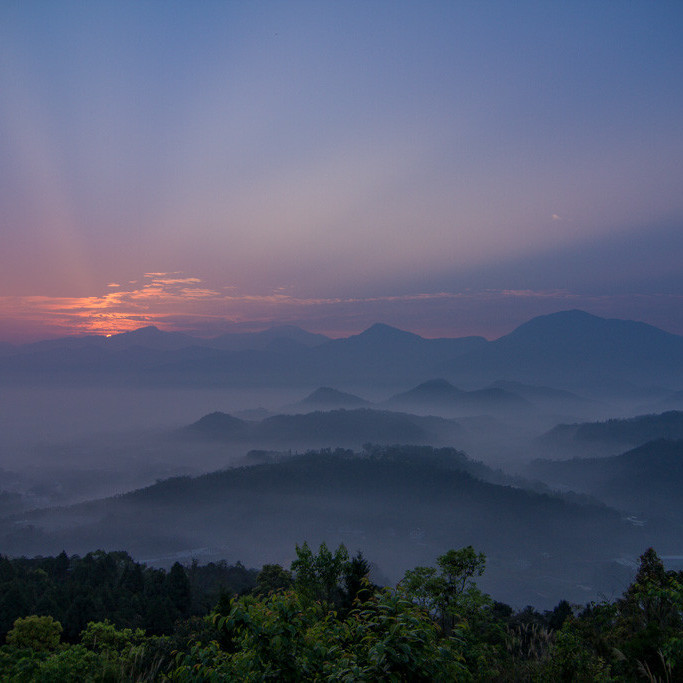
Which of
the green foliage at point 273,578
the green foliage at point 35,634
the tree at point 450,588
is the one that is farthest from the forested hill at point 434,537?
the green foliage at point 35,634

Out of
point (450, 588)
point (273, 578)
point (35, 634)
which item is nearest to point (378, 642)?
point (450, 588)

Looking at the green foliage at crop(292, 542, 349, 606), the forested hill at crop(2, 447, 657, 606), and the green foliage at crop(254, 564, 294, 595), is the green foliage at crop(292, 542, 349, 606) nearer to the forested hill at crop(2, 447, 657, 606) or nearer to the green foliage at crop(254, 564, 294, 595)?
the green foliage at crop(254, 564, 294, 595)

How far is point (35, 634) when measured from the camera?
24453 mm

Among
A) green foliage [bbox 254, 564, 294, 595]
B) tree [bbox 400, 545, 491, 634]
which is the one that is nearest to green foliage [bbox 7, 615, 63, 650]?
green foliage [bbox 254, 564, 294, 595]

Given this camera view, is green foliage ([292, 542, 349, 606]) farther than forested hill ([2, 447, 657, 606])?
No

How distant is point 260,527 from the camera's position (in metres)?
199

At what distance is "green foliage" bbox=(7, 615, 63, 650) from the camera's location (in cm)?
2384

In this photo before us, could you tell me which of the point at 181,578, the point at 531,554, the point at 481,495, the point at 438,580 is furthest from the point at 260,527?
the point at 438,580

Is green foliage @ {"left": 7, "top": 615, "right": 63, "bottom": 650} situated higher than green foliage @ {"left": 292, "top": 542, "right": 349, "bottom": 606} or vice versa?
green foliage @ {"left": 292, "top": 542, "right": 349, "bottom": 606}

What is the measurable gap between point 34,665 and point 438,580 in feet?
47.6

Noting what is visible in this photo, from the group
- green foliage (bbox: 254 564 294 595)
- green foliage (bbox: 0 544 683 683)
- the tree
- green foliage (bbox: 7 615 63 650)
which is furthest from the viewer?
green foliage (bbox: 254 564 294 595)

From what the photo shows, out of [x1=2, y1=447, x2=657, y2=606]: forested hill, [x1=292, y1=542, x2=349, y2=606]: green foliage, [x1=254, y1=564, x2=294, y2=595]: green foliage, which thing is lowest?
[x1=2, y1=447, x2=657, y2=606]: forested hill

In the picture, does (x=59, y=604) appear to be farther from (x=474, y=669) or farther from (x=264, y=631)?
(x=264, y=631)

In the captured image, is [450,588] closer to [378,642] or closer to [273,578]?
[378,642]
